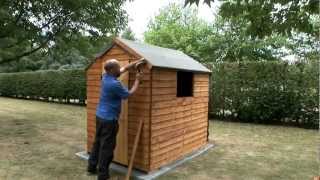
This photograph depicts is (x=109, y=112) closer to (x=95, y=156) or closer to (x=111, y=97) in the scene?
(x=111, y=97)

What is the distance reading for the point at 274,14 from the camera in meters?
4.68

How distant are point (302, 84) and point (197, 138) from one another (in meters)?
5.65

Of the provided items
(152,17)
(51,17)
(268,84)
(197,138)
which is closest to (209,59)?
(152,17)

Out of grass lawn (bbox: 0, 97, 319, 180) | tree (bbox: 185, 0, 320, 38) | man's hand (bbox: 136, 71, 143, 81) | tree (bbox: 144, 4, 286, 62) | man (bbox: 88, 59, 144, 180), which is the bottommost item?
grass lawn (bbox: 0, 97, 319, 180)

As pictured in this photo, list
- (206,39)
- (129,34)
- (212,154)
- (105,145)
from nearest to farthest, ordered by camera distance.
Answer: (105,145)
(212,154)
(206,39)
(129,34)

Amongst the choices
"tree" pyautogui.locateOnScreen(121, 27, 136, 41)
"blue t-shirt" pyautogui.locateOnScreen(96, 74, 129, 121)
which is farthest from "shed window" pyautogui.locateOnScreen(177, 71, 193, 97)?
"tree" pyautogui.locateOnScreen(121, 27, 136, 41)

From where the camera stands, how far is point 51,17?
422 inches

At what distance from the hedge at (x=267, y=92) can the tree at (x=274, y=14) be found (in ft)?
21.4

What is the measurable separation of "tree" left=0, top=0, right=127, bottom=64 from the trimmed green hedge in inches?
304

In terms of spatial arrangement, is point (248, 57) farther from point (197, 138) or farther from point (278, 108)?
point (197, 138)

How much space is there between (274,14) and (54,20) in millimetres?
8102

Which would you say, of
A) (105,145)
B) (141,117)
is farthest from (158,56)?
(105,145)

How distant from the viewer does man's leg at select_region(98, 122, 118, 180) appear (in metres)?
4.96

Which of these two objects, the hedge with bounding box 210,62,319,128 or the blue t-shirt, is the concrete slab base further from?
the hedge with bounding box 210,62,319,128
